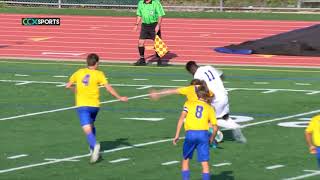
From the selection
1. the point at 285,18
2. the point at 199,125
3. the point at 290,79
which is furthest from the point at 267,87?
the point at 285,18

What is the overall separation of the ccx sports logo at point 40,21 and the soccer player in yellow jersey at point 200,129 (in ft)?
83.5

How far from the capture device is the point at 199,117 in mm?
15422

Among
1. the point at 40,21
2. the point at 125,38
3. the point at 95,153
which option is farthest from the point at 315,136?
the point at 40,21

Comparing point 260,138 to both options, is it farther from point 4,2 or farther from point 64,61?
point 4,2

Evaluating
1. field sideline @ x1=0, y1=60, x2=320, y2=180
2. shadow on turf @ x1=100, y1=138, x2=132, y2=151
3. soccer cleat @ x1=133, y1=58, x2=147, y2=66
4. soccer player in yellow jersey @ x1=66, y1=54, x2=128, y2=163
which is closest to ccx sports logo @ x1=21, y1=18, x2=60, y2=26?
soccer cleat @ x1=133, y1=58, x2=147, y2=66

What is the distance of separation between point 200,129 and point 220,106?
3487mm

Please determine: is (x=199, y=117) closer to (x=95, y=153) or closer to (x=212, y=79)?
(x=95, y=153)

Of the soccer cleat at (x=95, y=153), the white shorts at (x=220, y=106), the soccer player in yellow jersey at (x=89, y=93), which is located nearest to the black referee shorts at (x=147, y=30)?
the white shorts at (x=220, y=106)

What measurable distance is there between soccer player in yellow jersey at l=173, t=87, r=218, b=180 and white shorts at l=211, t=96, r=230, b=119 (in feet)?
10.7

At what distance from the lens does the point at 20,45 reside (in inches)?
1425

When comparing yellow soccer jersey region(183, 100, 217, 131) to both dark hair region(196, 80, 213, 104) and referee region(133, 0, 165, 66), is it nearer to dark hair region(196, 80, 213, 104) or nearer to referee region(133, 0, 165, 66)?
dark hair region(196, 80, 213, 104)

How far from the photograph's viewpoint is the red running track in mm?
32969

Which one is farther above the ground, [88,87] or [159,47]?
[88,87]

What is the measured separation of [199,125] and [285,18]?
26.1 meters
